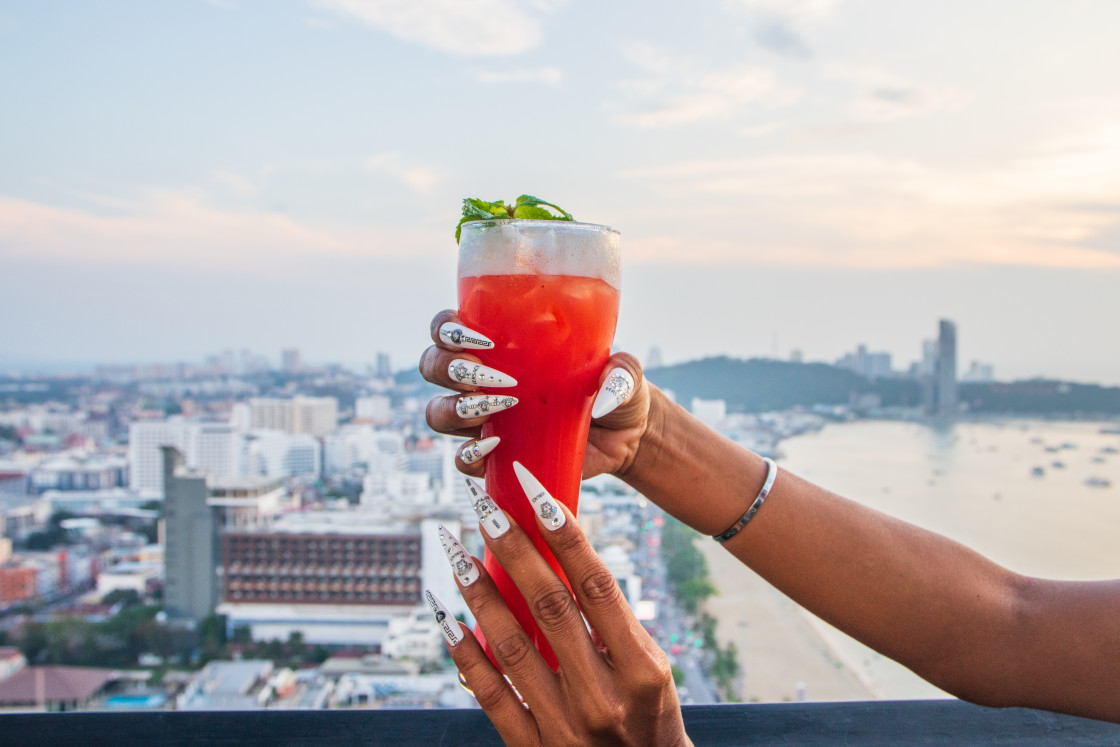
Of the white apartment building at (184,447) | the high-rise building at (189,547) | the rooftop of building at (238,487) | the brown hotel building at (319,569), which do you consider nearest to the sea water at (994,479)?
the brown hotel building at (319,569)

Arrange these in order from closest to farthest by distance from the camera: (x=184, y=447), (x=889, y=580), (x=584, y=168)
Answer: (x=889, y=580) → (x=584, y=168) → (x=184, y=447)

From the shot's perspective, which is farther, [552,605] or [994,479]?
[994,479]

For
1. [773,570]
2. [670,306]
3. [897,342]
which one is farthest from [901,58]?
[773,570]

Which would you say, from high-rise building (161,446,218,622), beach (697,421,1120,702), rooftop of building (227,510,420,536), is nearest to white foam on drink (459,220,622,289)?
beach (697,421,1120,702)

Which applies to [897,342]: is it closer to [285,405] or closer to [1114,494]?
[1114,494]

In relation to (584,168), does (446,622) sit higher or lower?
lower

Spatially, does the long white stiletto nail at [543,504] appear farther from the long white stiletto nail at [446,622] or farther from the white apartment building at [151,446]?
the white apartment building at [151,446]

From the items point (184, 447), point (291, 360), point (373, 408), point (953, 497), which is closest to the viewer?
point (953, 497)

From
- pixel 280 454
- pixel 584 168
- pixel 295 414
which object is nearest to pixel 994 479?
pixel 584 168

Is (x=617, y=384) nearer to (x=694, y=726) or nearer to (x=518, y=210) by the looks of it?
(x=518, y=210)
